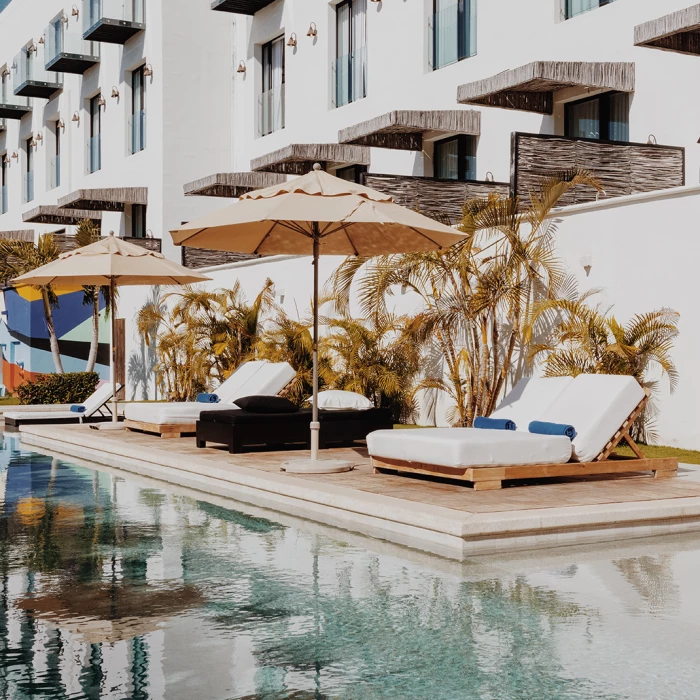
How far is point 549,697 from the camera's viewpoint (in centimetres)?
404

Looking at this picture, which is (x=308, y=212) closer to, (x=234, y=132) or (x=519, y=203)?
(x=519, y=203)

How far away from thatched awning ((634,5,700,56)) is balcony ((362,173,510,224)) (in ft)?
13.6

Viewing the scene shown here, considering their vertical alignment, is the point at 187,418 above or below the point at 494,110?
below

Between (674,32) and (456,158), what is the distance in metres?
7.28

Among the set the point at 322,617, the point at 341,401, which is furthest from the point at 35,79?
the point at 322,617

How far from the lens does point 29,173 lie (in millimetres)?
38906

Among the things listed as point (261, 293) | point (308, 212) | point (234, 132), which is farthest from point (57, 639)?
point (234, 132)

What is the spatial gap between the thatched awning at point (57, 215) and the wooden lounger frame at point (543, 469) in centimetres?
2331

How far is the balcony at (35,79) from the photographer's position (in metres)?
34.8

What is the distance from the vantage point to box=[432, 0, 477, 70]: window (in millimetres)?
19109

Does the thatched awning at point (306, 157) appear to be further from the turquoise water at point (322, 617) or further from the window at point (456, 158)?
the turquoise water at point (322, 617)

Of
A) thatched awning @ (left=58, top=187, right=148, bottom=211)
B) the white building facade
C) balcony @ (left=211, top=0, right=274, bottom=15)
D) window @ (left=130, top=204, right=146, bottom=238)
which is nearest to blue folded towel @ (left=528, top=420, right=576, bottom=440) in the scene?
the white building facade

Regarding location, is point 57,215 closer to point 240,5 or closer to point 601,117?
point 240,5

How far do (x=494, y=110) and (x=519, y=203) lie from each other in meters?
4.65
